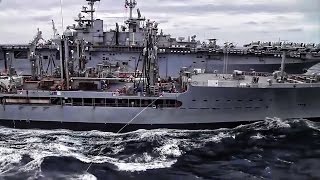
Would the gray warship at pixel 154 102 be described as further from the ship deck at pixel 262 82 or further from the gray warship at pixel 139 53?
the gray warship at pixel 139 53

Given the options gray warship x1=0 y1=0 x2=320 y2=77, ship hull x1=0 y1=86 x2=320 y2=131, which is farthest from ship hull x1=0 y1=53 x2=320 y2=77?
ship hull x1=0 y1=86 x2=320 y2=131

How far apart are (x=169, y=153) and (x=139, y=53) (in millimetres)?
28274

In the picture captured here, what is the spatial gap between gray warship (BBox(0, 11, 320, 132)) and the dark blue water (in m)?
0.88

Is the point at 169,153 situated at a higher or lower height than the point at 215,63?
lower

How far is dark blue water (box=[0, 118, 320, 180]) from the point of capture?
20.9 meters

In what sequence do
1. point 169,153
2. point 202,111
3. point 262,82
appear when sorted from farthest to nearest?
point 262,82 < point 202,111 < point 169,153

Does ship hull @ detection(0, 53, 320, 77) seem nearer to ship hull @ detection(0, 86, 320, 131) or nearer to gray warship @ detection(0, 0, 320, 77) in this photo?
gray warship @ detection(0, 0, 320, 77)

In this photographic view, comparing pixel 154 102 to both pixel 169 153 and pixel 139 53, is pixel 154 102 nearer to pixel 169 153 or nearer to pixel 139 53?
pixel 169 153

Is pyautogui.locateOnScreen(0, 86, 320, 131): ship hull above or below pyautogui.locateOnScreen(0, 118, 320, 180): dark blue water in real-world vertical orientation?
above

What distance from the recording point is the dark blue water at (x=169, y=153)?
68.5ft

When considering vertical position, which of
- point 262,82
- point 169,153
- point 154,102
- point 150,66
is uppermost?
point 150,66

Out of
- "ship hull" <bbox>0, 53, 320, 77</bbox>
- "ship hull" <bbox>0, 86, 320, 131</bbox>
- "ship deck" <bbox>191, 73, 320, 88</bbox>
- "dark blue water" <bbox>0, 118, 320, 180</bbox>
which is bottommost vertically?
"dark blue water" <bbox>0, 118, 320, 180</bbox>

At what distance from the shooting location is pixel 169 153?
79.6 feet

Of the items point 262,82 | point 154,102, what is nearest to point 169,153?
point 154,102
